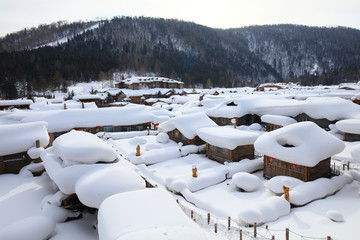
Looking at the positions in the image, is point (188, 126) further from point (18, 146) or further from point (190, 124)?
point (18, 146)

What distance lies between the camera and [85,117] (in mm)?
29281

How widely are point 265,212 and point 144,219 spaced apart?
7319 mm

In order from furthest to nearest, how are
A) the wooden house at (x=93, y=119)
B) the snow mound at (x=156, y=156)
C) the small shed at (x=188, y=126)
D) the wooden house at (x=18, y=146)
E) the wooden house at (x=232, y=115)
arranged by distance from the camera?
the wooden house at (x=232, y=115)
the wooden house at (x=93, y=119)
the small shed at (x=188, y=126)
the snow mound at (x=156, y=156)
the wooden house at (x=18, y=146)

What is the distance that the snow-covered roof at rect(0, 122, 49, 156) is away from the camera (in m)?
16.5

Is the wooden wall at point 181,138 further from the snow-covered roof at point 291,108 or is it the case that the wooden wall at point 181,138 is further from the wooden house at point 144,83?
the wooden house at point 144,83

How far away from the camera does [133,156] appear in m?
21.0

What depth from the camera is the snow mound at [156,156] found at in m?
20.7

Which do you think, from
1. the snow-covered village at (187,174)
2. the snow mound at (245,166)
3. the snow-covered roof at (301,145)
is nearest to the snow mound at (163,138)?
the snow-covered village at (187,174)

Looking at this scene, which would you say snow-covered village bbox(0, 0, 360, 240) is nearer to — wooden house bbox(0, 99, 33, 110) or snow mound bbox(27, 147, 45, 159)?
snow mound bbox(27, 147, 45, 159)

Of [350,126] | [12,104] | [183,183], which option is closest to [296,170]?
[183,183]

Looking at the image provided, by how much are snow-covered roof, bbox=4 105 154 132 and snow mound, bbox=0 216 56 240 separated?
64.0 feet

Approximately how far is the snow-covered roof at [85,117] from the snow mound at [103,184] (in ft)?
60.7

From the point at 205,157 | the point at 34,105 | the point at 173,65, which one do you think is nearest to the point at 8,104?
the point at 34,105

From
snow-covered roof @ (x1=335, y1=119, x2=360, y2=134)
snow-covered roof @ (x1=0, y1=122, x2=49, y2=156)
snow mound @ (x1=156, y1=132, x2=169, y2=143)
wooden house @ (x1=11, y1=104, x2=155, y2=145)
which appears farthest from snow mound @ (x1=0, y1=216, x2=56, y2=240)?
snow-covered roof @ (x1=335, y1=119, x2=360, y2=134)
